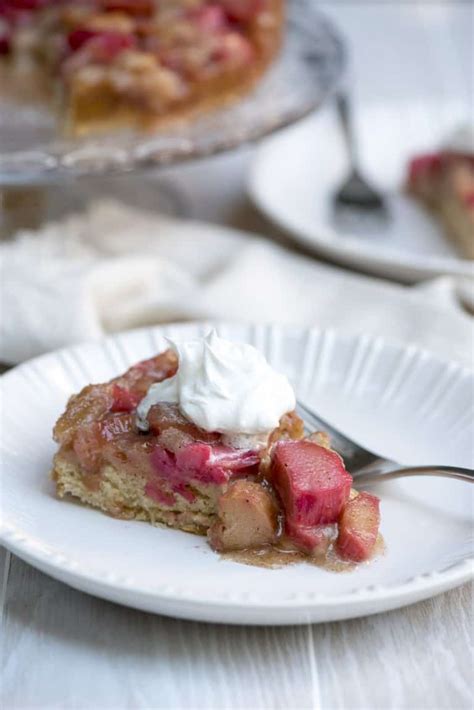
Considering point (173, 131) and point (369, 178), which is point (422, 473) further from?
point (369, 178)

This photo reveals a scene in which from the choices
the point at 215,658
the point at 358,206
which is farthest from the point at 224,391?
the point at 358,206

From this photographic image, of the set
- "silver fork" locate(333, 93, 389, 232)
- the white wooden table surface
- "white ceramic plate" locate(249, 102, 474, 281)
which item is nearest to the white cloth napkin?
"white ceramic plate" locate(249, 102, 474, 281)

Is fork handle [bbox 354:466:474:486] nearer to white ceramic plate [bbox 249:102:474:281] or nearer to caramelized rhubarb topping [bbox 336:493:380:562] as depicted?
caramelized rhubarb topping [bbox 336:493:380:562]

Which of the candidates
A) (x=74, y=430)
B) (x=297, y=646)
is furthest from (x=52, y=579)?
(x=297, y=646)

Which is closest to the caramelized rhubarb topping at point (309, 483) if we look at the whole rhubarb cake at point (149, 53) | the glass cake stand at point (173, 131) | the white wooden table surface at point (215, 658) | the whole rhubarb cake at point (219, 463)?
the whole rhubarb cake at point (219, 463)

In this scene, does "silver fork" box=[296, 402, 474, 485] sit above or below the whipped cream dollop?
below

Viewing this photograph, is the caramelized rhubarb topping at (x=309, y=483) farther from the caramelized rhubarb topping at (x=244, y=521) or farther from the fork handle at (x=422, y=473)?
the fork handle at (x=422, y=473)
